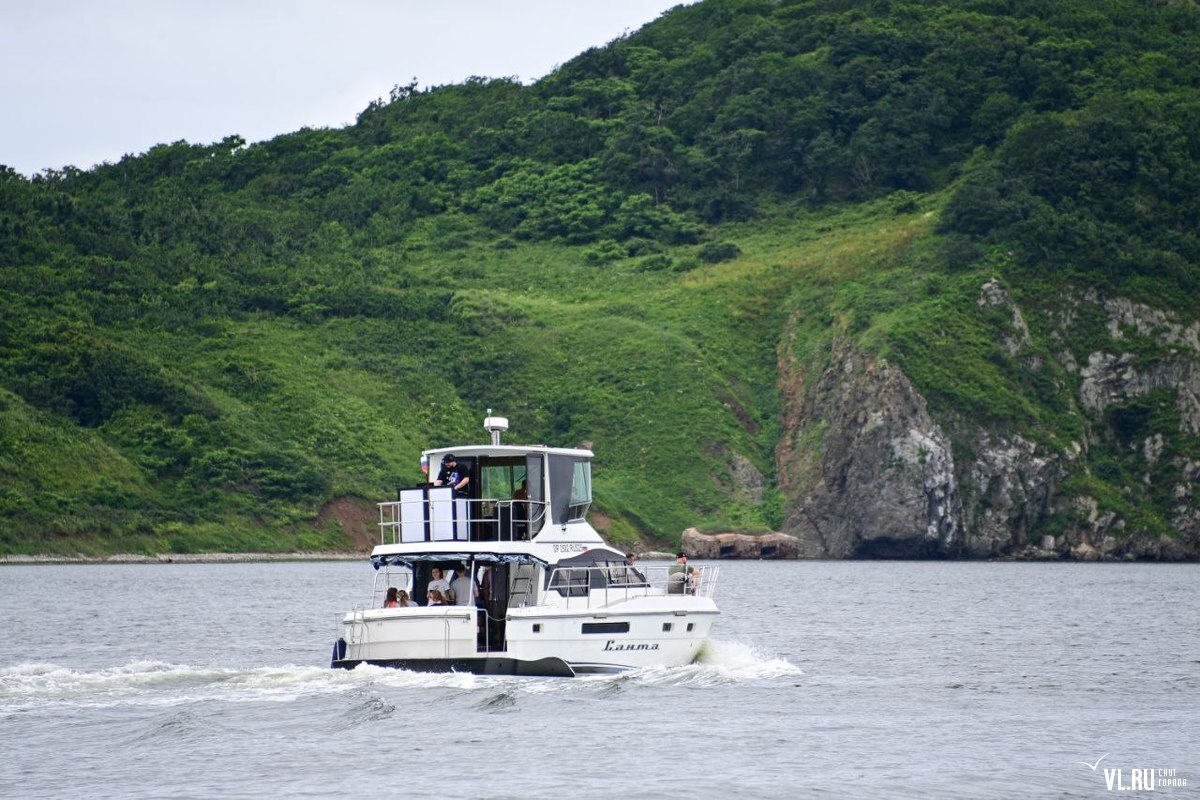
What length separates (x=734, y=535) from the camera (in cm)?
11494

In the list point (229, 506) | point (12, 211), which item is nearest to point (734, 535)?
point (229, 506)

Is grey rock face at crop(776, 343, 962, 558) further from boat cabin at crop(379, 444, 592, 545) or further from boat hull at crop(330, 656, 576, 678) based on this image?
boat hull at crop(330, 656, 576, 678)

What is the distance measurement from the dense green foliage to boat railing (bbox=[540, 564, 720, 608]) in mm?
68216

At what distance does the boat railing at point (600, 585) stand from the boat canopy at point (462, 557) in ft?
2.21

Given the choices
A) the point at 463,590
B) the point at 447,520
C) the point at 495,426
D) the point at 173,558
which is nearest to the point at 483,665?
the point at 463,590

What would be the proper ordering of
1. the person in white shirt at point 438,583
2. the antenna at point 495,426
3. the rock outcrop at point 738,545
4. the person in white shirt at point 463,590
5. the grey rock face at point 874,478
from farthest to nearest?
the grey rock face at point 874,478, the rock outcrop at point 738,545, the antenna at point 495,426, the person in white shirt at point 463,590, the person in white shirt at point 438,583

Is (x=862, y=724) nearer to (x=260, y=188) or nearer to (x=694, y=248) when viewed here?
(x=694, y=248)

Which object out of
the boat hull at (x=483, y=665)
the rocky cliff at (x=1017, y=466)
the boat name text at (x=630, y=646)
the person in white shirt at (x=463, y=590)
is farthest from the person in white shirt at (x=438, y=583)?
the rocky cliff at (x=1017, y=466)

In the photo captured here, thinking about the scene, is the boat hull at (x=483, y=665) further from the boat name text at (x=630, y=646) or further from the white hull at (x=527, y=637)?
the boat name text at (x=630, y=646)

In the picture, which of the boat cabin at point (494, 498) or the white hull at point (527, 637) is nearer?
the white hull at point (527, 637)

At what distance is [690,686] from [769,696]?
5.82 ft

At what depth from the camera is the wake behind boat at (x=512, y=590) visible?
126 feet

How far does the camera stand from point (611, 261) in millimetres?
159000

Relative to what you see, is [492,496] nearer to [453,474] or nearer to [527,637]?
[453,474]
